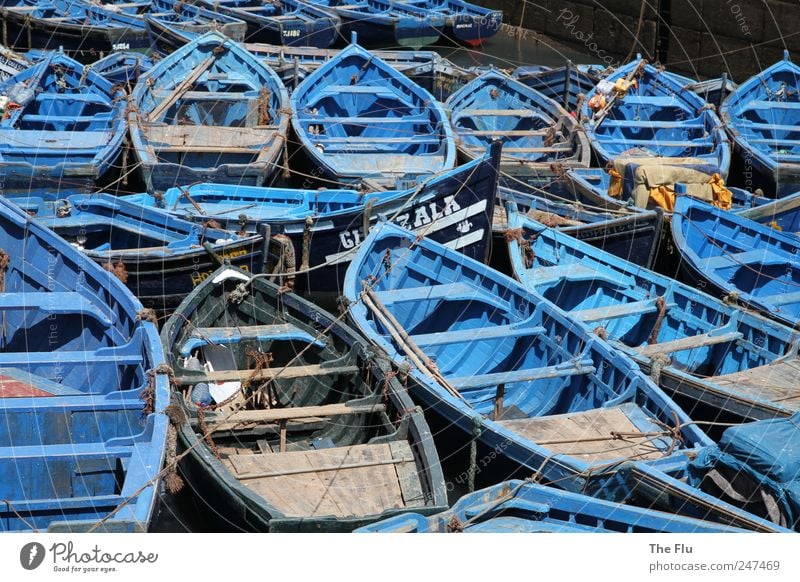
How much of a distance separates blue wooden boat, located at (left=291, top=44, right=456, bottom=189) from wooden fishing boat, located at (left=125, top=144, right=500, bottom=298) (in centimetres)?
116

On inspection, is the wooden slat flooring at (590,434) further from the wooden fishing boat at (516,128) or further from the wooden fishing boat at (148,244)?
the wooden fishing boat at (516,128)

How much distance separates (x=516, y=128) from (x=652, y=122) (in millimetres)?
2452

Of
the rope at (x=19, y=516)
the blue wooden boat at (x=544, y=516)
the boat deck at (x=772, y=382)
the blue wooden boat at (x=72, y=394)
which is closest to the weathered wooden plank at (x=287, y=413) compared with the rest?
the blue wooden boat at (x=72, y=394)

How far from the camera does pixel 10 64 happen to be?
2181cm

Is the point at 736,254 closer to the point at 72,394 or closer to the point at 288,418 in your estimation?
the point at 288,418

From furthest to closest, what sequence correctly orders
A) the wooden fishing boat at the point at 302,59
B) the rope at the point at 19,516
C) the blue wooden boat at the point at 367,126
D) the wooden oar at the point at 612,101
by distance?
the wooden fishing boat at the point at 302,59 → the wooden oar at the point at 612,101 → the blue wooden boat at the point at 367,126 → the rope at the point at 19,516

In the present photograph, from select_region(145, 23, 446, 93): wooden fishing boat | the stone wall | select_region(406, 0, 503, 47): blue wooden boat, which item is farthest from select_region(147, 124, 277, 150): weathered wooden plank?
select_region(406, 0, 503, 47): blue wooden boat

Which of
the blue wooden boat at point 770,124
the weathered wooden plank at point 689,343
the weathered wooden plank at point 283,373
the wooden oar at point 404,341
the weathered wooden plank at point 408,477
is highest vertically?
the blue wooden boat at point 770,124

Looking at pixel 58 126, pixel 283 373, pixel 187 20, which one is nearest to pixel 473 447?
pixel 283 373

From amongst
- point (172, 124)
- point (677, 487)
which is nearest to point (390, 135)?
point (172, 124)

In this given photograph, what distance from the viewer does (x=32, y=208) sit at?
50.5 ft

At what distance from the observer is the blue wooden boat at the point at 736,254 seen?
1509 cm

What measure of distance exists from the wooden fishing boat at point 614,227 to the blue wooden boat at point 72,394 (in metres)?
5.61

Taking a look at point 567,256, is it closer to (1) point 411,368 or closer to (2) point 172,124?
(1) point 411,368
